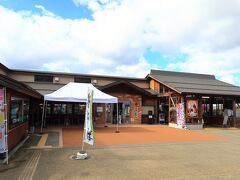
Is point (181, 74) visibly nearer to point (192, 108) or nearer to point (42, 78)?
point (192, 108)

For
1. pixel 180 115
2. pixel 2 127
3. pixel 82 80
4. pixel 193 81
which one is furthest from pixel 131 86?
pixel 2 127

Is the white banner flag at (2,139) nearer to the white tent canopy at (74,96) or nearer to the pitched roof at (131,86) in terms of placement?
the white tent canopy at (74,96)

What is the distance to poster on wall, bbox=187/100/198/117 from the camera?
58.9 ft

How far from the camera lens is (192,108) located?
1809 centimetres

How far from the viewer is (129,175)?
18.7ft

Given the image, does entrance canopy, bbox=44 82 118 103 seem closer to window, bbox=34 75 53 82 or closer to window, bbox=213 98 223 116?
window, bbox=34 75 53 82

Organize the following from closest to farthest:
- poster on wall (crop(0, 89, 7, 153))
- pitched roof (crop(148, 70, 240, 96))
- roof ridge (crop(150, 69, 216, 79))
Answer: poster on wall (crop(0, 89, 7, 153)) → pitched roof (crop(148, 70, 240, 96)) → roof ridge (crop(150, 69, 216, 79))

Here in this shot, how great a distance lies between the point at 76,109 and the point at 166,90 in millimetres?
7558

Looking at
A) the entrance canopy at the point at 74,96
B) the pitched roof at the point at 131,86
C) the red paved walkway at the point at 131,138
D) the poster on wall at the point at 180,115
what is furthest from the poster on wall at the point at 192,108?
the entrance canopy at the point at 74,96

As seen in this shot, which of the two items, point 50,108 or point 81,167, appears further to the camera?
point 50,108

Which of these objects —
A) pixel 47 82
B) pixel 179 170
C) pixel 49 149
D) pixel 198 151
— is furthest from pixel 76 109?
pixel 179 170

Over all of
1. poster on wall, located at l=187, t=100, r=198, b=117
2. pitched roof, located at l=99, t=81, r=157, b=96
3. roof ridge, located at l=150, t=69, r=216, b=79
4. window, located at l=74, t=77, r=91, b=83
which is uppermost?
roof ridge, located at l=150, t=69, r=216, b=79

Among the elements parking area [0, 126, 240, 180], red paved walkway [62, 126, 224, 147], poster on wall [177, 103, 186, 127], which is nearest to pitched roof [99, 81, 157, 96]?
poster on wall [177, 103, 186, 127]

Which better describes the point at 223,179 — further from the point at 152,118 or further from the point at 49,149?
the point at 152,118
